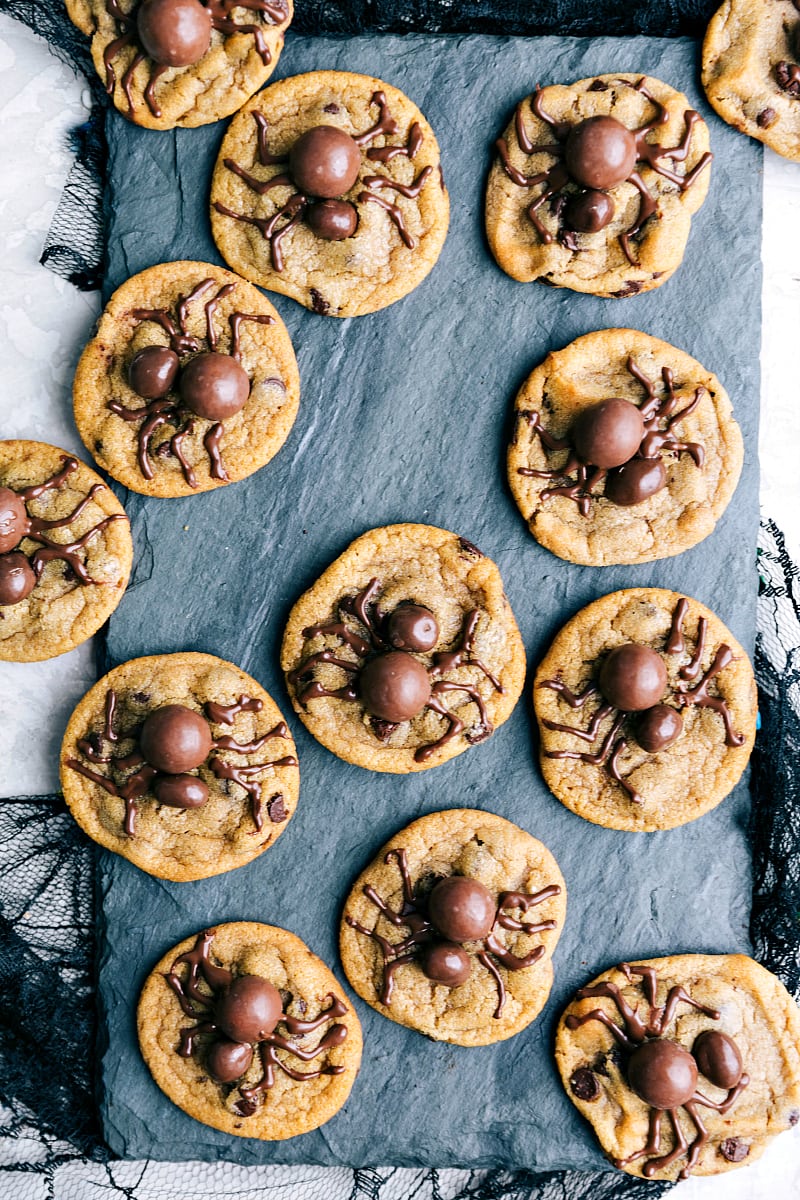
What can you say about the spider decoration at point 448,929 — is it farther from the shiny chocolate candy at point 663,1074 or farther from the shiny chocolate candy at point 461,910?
the shiny chocolate candy at point 663,1074

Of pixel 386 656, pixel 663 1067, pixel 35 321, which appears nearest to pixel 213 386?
pixel 35 321

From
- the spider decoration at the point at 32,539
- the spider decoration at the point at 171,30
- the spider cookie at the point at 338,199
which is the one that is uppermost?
the spider decoration at the point at 171,30

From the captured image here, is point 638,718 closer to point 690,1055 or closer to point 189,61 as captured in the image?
point 690,1055

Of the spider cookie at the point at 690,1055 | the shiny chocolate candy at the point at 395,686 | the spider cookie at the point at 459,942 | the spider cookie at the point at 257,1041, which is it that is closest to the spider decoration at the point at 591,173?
the shiny chocolate candy at the point at 395,686

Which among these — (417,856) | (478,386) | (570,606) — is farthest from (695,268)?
(417,856)

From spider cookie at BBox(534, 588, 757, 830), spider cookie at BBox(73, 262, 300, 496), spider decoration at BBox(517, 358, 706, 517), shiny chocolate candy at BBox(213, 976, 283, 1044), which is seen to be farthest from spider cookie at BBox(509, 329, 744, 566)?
shiny chocolate candy at BBox(213, 976, 283, 1044)

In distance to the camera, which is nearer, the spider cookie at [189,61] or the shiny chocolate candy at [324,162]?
the shiny chocolate candy at [324,162]

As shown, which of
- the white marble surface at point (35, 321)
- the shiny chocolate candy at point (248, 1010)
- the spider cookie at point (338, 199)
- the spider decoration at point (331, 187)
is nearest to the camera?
the shiny chocolate candy at point (248, 1010)

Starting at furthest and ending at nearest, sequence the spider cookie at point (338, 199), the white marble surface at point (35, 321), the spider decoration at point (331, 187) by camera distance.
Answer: the white marble surface at point (35, 321), the spider cookie at point (338, 199), the spider decoration at point (331, 187)
